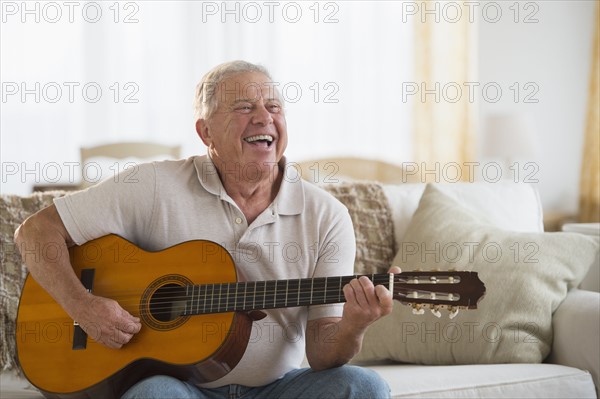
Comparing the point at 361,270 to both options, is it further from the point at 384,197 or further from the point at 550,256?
the point at 550,256

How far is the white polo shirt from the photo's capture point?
1762mm

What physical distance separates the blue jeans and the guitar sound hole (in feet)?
0.45

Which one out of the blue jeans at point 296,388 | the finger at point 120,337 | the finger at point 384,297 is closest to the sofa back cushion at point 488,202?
the blue jeans at point 296,388

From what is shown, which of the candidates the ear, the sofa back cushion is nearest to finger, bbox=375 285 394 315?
the ear

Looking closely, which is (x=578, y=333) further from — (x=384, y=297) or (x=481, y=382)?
(x=384, y=297)

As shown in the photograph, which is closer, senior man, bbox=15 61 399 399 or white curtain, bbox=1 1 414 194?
senior man, bbox=15 61 399 399

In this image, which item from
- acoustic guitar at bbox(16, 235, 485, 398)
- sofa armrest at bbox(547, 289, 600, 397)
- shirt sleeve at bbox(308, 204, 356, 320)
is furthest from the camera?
sofa armrest at bbox(547, 289, 600, 397)

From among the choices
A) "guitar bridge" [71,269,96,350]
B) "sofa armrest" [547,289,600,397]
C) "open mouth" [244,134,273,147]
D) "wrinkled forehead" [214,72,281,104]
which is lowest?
"sofa armrest" [547,289,600,397]

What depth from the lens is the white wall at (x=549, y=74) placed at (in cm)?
486

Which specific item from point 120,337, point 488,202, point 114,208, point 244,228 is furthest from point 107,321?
point 488,202

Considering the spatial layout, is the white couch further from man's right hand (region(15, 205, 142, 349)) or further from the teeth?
the teeth

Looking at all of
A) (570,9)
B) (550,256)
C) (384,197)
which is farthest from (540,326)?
(570,9)

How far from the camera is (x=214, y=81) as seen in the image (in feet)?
6.20

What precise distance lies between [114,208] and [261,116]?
40 cm
